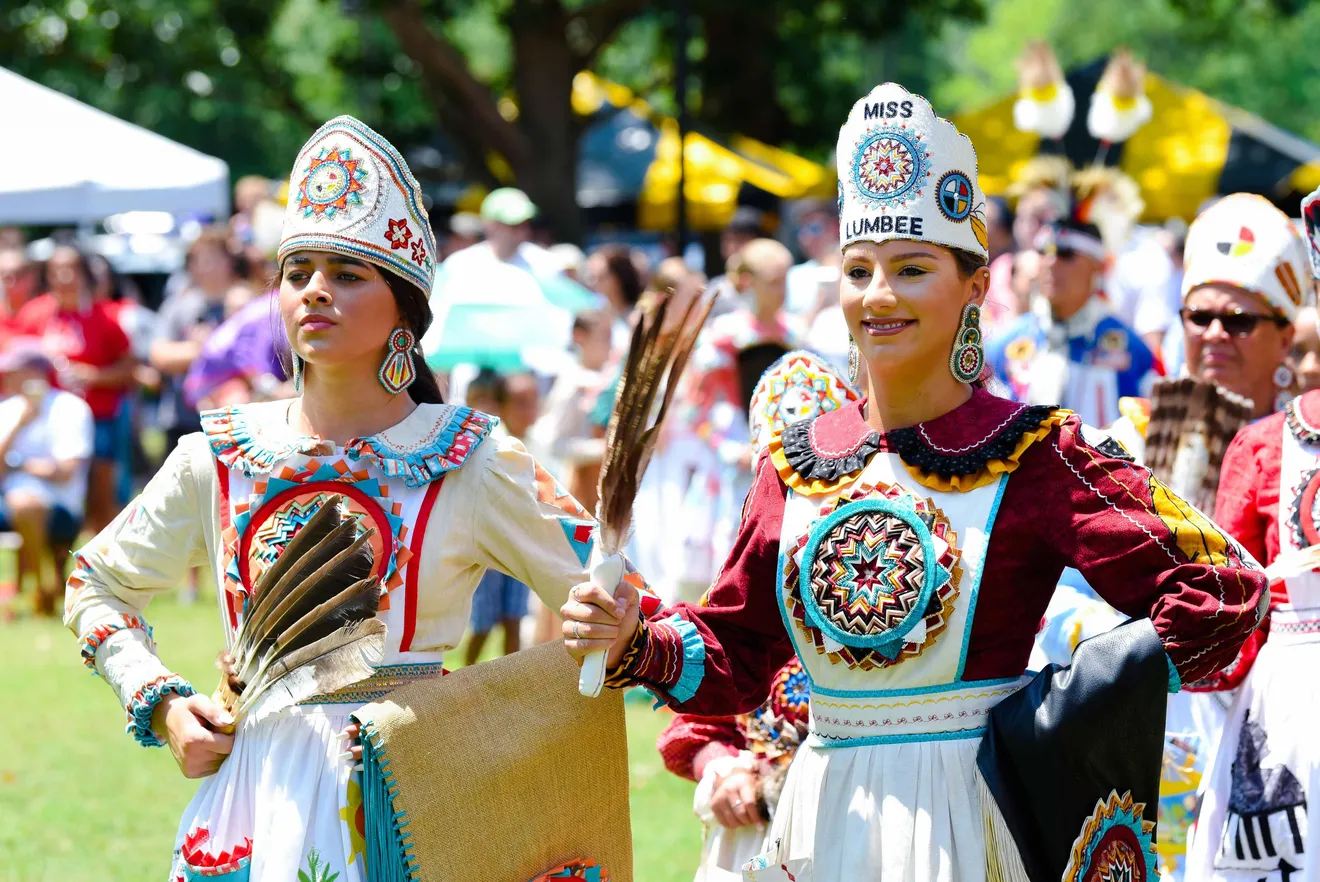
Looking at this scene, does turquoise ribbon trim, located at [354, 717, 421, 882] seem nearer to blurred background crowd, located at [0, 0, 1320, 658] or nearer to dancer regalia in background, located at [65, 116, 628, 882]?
dancer regalia in background, located at [65, 116, 628, 882]

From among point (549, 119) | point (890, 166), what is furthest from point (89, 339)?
point (890, 166)

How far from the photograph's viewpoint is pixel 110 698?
9039 mm

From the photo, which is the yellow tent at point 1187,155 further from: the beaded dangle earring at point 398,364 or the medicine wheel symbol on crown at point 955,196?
the medicine wheel symbol on crown at point 955,196

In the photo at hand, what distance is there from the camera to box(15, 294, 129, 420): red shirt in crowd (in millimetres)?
12758

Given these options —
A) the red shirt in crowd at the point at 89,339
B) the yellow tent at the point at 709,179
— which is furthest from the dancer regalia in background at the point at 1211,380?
the yellow tent at the point at 709,179

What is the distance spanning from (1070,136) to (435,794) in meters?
15.1

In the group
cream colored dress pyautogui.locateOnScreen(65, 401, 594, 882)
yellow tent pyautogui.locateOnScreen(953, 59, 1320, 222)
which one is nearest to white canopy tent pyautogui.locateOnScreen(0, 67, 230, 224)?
yellow tent pyautogui.locateOnScreen(953, 59, 1320, 222)

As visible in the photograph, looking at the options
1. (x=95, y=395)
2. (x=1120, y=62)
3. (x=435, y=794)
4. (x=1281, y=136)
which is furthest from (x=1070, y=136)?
(x=435, y=794)

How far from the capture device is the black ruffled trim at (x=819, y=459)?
123 inches

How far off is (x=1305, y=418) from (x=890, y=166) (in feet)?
4.78

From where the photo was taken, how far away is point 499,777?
10.8 feet

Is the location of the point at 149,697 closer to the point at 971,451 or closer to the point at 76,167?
the point at 971,451

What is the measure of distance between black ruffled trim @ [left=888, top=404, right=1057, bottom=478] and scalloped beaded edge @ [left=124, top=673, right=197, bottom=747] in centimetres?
138

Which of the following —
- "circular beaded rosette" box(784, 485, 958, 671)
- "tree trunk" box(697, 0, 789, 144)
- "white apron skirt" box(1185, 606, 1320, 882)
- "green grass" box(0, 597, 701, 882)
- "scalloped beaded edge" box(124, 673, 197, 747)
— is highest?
"tree trunk" box(697, 0, 789, 144)
